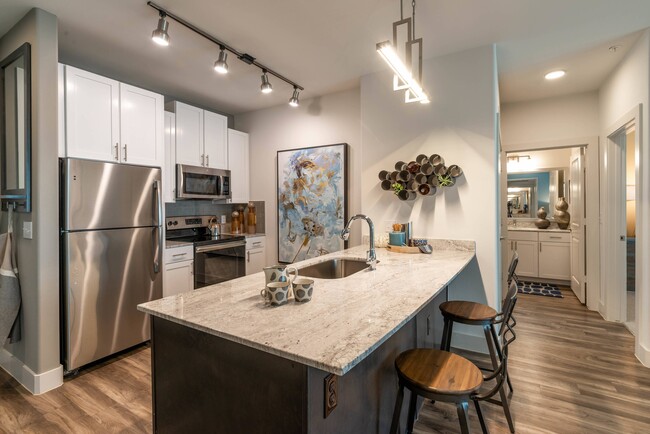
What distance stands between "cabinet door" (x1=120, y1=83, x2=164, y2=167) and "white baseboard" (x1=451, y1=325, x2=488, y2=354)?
10.4 feet

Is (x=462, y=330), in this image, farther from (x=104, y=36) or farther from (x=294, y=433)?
(x=104, y=36)

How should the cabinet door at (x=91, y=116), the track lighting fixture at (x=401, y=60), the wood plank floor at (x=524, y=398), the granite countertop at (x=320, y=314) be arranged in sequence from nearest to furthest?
the granite countertop at (x=320, y=314) < the track lighting fixture at (x=401, y=60) < the wood plank floor at (x=524, y=398) < the cabinet door at (x=91, y=116)

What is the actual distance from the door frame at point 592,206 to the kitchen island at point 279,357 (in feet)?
10.7

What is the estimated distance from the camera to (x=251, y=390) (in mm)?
1055

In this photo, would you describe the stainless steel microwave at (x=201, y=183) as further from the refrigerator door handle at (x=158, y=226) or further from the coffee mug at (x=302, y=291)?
the coffee mug at (x=302, y=291)

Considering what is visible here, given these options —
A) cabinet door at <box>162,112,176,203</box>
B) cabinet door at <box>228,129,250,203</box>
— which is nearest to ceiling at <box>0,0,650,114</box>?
cabinet door at <box>162,112,176,203</box>

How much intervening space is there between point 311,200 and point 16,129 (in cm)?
264

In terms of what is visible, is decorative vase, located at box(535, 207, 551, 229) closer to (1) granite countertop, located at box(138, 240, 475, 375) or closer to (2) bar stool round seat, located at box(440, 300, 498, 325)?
(2) bar stool round seat, located at box(440, 300, 498, 325)

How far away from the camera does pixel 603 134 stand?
11.6ft

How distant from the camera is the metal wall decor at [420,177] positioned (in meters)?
2.83

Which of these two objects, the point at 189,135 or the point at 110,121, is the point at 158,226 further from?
the point at 189,135

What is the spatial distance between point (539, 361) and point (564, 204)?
372cm

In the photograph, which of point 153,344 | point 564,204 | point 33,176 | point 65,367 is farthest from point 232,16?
point 564,204

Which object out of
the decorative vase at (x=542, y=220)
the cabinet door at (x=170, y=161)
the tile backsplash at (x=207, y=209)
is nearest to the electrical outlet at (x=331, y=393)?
the cabinet door at (x=170, y=161)
